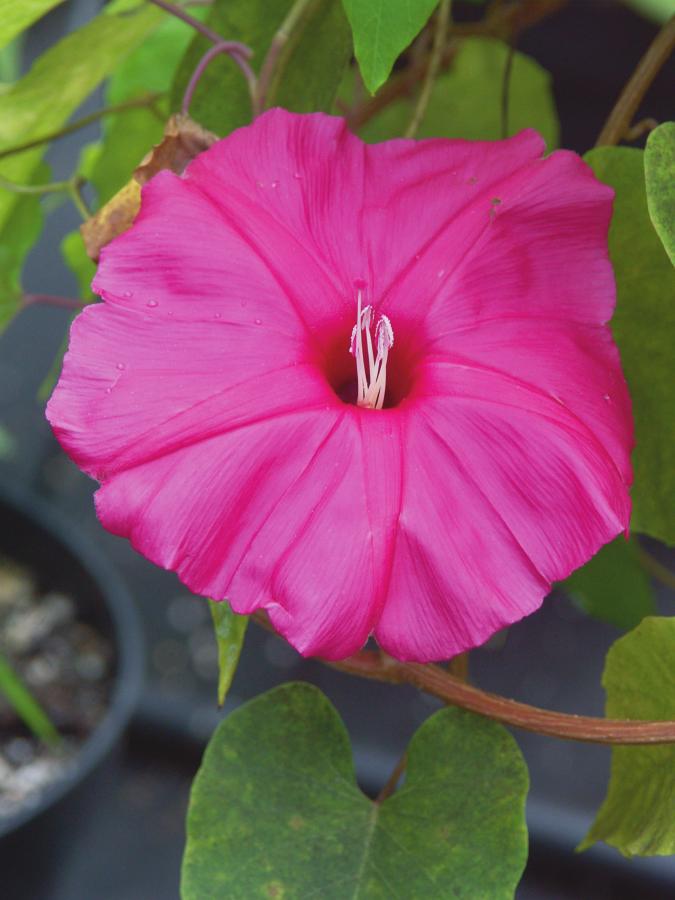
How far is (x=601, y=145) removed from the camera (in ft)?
1.60

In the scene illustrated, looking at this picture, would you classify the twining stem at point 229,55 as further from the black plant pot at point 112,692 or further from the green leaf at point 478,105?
the black plant pot at point 112,692

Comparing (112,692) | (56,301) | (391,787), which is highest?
(56,301)

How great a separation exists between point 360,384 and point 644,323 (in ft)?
0.41

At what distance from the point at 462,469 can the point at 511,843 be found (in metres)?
0.15

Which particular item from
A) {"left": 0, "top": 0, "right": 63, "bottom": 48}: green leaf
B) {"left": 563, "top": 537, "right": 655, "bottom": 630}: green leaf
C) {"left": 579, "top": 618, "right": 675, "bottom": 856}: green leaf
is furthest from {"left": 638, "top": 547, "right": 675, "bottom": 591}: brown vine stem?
{"left": 0, "top": 0, "right": 63, "bottom": 48}: green leaf

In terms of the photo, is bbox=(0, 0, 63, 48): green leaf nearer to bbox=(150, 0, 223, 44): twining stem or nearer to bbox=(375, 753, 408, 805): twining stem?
bbox=(150, 0, 223, 44): twining stem

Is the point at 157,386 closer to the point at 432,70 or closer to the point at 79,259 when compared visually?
the point at 432,70

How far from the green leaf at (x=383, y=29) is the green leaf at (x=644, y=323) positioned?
0.10 m

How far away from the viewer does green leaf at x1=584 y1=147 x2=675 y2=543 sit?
0.45 meters

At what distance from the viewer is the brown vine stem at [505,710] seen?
1.34ft

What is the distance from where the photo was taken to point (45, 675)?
37.7 inches

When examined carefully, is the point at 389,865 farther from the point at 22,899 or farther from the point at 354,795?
→ the point at 22,899

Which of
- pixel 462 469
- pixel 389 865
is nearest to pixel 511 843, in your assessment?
pixel 389 865

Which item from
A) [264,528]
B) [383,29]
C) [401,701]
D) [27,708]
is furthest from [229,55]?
[401,701]
